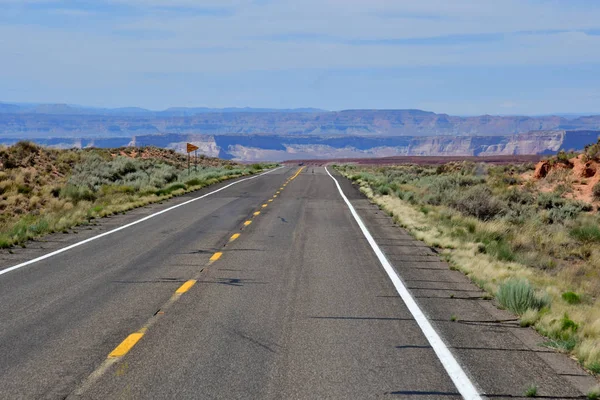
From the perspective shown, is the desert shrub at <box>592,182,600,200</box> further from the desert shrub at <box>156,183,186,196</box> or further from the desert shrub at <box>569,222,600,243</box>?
the desert shrub at <box>156,183,186,196</box>

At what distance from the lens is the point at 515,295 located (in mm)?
8688

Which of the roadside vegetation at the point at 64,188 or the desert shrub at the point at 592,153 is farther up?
the desert shrub at the point at 592,153

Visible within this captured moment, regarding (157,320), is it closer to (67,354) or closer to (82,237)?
(67,354)

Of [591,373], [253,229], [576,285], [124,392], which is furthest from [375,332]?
[253,229]

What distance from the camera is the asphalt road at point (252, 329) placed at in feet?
18.7

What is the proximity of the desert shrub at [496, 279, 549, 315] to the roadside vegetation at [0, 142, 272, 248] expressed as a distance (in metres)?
10.1

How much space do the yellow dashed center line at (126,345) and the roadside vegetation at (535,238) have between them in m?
4.28

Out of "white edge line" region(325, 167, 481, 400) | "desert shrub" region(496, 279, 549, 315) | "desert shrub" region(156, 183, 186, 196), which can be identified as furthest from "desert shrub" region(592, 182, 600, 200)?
"desert shrub" region(496, 279, 549, 315)

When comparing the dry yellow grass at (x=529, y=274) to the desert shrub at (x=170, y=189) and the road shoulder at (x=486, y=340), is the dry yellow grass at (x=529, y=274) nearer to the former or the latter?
the road shoulder at (x=486, y=340)

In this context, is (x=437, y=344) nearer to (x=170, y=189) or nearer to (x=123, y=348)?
(x=123, y=348)

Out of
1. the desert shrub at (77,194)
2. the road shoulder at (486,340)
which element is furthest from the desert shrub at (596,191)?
the desert shrub at (77,194)

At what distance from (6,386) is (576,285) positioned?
9975 mm

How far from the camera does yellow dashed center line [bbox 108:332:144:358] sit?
21.1 feet

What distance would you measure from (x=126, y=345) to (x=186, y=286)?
2889mm
